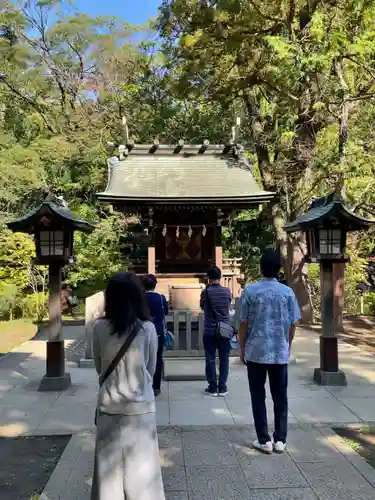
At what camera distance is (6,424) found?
5.58 meters

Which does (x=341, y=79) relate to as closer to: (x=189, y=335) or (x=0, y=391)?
(x=189, y=335)

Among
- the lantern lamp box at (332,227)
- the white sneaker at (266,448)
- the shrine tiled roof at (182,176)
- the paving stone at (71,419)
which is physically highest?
the shrine tiled roof at (182,176)

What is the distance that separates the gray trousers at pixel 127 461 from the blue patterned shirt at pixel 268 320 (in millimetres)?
1741

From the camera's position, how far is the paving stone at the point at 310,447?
14.4 ft

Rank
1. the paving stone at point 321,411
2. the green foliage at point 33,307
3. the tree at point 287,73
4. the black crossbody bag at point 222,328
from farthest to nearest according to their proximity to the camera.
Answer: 1. the green foliage at point 33,307
2. the tree at point 287,73
3. the black crossbody bag at point 222,328
4. the paving stone at point 321,411

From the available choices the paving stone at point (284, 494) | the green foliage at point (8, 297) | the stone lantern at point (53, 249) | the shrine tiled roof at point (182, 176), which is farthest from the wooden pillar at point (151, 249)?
the paving stone at point (284, 494)

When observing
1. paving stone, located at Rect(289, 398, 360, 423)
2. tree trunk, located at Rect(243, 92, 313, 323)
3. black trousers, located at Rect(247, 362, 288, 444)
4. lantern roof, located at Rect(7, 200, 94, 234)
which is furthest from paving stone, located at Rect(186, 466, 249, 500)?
tree trunk, located at Rect(243, 92, 313, 323)

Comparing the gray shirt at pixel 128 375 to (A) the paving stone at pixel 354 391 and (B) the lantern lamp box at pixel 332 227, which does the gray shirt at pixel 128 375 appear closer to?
(A) the paving stone at pixel 354 391

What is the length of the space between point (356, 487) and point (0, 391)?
17.3ft

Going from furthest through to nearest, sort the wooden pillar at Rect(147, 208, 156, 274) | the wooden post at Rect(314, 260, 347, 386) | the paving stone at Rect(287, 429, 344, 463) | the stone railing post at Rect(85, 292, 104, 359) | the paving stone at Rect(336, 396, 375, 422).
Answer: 1. the wooden pillar at Rect(147, 208, 156, 274)
2. the stone railing post at Rect(85, 292, 104, 359)
3. the wooden post at Rect(314, 260, 347, 386)
4. the paving stone at Rect(336, 396, 375, 422)
5. the paving stone at Rect(287, 429, 344, 463)

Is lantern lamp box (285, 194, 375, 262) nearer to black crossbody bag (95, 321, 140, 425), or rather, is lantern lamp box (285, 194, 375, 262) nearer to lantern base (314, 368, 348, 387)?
lantern base (314, 368, 348, 387)

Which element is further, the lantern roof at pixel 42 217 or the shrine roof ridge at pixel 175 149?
the shrine roof ridge at pixel 175 149

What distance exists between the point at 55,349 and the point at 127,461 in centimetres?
467

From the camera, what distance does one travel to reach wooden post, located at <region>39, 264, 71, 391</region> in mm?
7039
